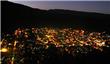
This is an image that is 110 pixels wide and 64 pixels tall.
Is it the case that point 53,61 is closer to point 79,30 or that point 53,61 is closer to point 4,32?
point 4,32

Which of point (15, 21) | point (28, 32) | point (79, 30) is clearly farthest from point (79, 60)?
point (15, 21)

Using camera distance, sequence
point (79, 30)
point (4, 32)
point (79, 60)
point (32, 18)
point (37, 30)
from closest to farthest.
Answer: point (79, 60), point (4, 32), point (37, 30), point (79, 30), point (32, 18)

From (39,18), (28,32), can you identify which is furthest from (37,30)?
(39,18)

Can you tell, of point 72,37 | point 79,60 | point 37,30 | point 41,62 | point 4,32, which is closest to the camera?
point 41,62

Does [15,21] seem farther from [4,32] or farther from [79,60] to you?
[79,60]

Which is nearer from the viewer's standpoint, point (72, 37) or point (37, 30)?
point (72, 37)

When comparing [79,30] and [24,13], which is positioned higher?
[24,13]
